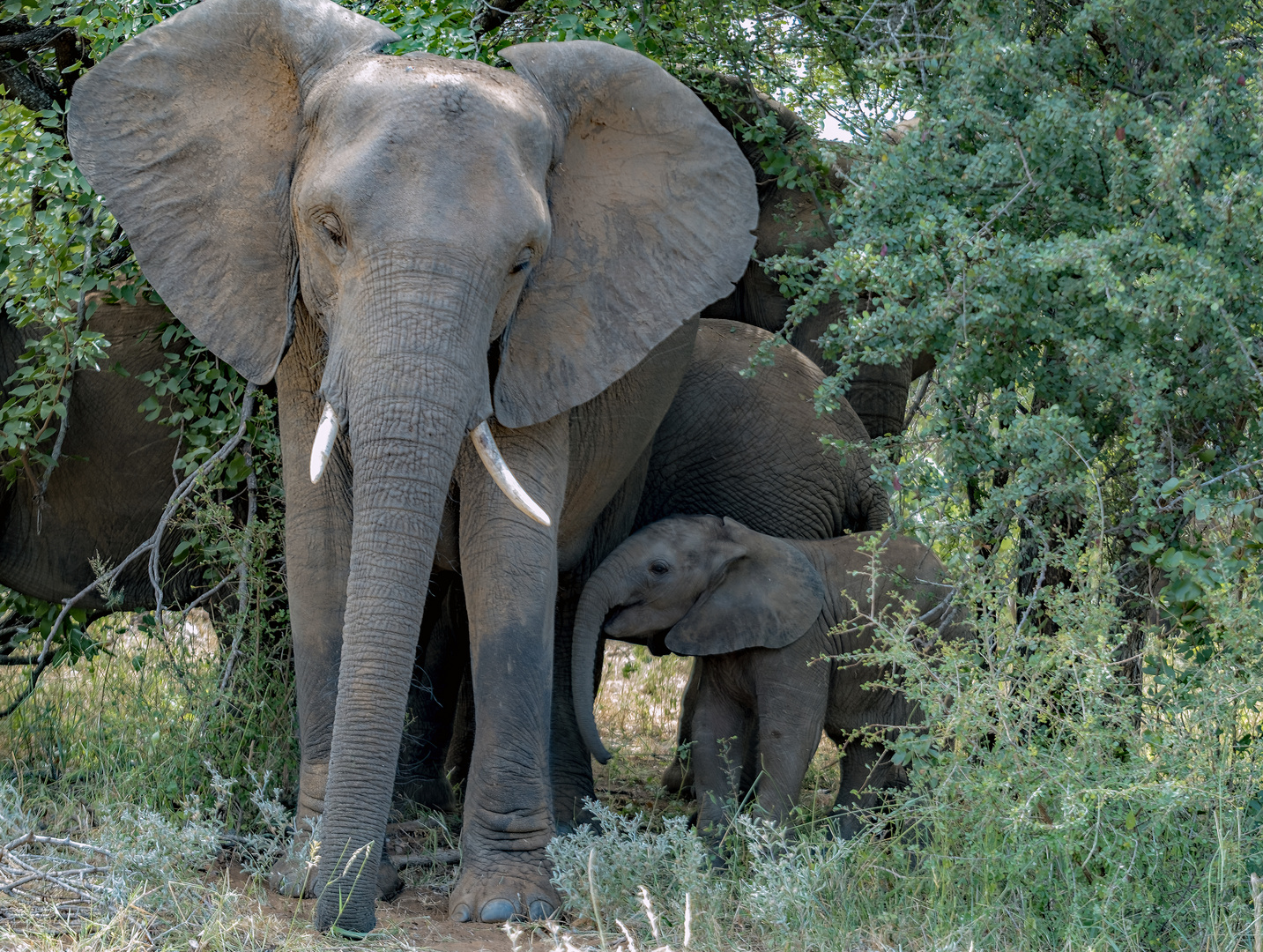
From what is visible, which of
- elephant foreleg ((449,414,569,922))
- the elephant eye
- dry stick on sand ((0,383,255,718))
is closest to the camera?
the elephant eye

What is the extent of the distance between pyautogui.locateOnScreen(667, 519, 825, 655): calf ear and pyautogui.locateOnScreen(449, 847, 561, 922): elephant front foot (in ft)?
3.43

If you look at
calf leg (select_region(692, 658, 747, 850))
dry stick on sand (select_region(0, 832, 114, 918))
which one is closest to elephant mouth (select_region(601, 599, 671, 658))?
calf leg (select_region(692, 658, 747, 850))

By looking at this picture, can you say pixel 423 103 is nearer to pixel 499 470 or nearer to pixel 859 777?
pixel 499 470

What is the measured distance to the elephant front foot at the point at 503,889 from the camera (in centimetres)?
428

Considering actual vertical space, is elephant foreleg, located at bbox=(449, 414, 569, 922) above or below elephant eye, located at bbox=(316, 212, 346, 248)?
below

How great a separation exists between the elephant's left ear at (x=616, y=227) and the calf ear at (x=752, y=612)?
36.7 inches

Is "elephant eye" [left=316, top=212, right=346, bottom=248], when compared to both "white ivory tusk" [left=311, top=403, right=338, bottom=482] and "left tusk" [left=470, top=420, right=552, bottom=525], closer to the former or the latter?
"white ivory tusk" [left=311, top=403, right=338, bottom=482]

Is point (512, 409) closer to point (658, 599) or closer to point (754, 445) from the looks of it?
point (658, 599)

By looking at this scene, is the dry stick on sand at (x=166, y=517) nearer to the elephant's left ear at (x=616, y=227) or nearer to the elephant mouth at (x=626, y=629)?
the elephant's left ear at (x=616, y=227)

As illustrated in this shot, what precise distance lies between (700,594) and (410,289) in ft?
5.75

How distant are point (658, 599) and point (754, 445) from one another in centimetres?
118

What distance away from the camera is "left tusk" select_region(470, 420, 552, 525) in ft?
13.6

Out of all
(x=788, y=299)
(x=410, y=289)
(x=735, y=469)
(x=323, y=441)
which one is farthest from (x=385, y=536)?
(x=788, y=299)

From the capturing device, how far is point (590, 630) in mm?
5043
